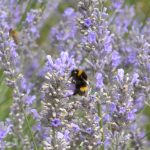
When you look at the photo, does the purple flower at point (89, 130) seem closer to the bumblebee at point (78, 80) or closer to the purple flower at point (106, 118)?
the bumblebee at point (78, 80)

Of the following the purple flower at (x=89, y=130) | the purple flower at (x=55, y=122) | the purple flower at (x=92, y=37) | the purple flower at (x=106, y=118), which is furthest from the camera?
the purple flower at (x=106, y=118)

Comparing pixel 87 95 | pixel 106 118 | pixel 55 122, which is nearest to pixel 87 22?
pixel 87 95

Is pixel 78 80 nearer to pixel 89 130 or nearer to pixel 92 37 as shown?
pixel 92 37

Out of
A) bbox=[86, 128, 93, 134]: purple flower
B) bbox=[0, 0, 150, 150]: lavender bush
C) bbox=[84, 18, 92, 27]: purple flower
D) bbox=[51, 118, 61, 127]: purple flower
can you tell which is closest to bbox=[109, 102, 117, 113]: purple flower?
bbox=[0, 0, 150, 150]: lavender bush

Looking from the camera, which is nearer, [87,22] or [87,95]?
[87,95]

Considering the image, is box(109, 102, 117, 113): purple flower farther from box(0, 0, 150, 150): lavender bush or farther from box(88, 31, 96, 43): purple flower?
box(88, 31, 96, 43): purple flower

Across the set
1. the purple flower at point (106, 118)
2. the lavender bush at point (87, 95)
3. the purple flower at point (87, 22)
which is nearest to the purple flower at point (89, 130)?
the lavender bush at point (87, 95)

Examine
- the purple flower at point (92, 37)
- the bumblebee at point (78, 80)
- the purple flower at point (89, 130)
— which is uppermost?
the purple flower at point (92, 37)

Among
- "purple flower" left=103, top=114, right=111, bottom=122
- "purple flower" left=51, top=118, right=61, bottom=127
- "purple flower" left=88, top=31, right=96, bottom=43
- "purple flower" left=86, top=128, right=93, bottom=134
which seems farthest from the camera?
"purple flower" left=103, top=114, right=111, bottom=122

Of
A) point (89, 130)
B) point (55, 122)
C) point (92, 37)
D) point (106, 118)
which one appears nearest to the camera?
point (55, 122)

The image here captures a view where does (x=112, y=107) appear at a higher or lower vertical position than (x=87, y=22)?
lower

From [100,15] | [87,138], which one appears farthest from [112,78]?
[87,138]
